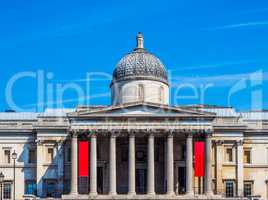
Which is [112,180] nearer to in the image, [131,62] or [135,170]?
[135,170]

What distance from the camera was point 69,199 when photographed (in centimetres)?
8231

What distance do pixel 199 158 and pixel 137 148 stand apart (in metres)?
9.47

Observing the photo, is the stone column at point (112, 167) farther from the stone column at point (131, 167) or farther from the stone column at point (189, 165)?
the stone column at point (189, 165)

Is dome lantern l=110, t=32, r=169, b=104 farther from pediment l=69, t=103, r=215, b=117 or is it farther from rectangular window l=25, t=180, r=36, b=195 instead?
rectangular window l=25, t=180, r=36, b=195

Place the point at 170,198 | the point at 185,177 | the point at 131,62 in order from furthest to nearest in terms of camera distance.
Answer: the point at 131,62 < the point at 185,177 < the point at 170,198

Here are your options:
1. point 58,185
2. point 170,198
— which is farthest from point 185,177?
point 58,185

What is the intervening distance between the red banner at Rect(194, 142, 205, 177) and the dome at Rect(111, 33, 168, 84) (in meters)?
13.6

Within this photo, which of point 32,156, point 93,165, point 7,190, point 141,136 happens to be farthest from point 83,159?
point 7,190

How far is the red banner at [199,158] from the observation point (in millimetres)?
83562

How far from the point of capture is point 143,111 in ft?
280

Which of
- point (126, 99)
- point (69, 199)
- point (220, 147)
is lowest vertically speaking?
point (69, 199)

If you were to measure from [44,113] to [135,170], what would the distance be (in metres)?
20.1

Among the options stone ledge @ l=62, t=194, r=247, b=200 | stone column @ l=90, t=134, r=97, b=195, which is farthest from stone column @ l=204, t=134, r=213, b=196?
stone column @ l=90, t=134, r=97, b=195

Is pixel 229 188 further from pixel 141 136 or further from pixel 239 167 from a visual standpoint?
pixel 141 136
